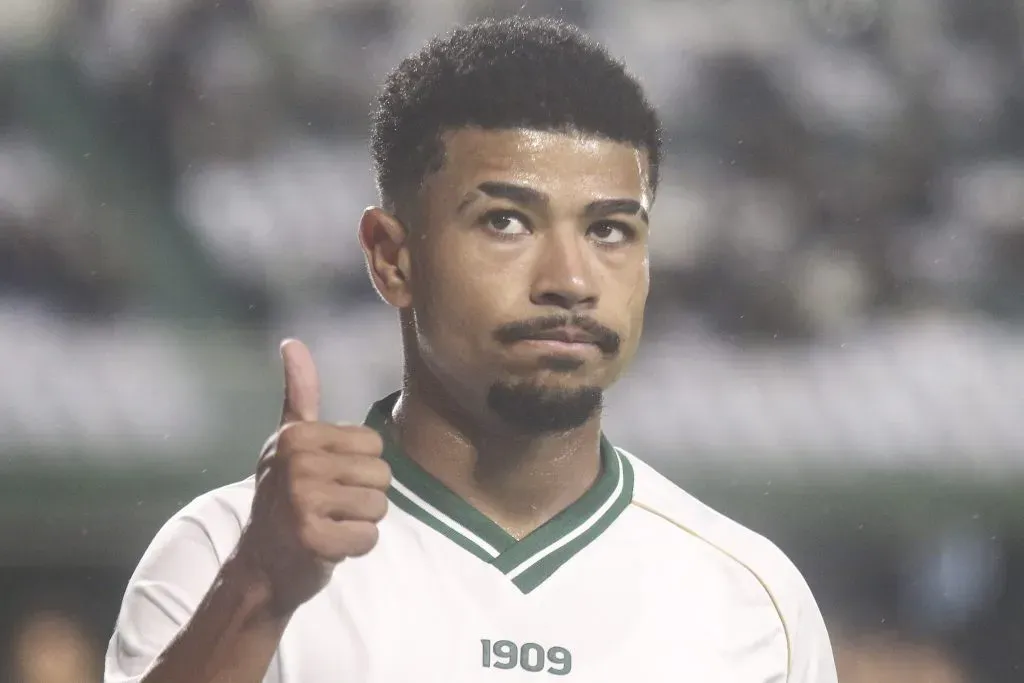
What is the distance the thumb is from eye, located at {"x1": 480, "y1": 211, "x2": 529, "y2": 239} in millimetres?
242

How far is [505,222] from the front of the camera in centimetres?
115

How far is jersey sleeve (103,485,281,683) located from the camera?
1.13 metres

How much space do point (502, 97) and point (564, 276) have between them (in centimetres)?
17

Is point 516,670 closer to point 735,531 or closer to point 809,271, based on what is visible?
point 735,531

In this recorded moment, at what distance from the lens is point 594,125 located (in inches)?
46.4

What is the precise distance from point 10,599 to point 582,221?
5.18 ft

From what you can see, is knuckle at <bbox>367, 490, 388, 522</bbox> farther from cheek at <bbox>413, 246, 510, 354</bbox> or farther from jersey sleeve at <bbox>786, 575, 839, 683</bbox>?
jersey sleeve at <bbox>786, 575, 839, 683</bbox>

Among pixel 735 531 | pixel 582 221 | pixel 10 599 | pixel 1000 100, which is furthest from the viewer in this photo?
pixel 1000 100

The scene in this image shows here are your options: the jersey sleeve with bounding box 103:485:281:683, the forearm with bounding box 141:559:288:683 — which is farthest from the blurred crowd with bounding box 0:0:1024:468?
the forearm with bounding box 141:559:288:683

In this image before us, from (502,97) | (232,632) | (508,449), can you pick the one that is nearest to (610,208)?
(502,97)

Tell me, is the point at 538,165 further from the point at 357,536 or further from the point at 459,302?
the point at 357,536

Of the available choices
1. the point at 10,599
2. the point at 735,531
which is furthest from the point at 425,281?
the point at 10,599

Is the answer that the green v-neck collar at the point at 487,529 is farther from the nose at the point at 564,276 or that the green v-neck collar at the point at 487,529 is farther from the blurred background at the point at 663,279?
the blurred background at the point at 663,279

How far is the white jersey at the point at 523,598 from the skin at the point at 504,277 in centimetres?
5
